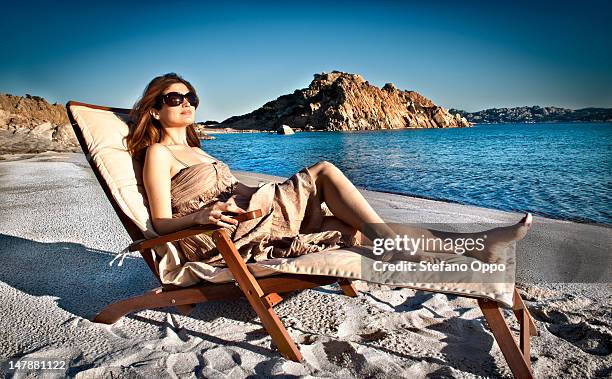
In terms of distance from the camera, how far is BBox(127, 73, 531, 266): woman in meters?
2.66

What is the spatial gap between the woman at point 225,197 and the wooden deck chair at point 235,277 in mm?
150

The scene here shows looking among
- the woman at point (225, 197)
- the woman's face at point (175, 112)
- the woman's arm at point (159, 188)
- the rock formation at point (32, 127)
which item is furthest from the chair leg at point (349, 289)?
the rock formation at point (32, 127)

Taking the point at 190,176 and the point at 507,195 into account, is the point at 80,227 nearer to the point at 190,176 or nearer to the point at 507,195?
the point at 190,176

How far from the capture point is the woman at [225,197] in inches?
105

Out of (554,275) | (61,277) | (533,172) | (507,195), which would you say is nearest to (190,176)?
(61,277)

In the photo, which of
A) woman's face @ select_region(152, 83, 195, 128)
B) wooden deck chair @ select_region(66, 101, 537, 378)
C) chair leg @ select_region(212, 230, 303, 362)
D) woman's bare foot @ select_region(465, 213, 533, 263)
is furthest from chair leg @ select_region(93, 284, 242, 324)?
Answer: woman's bare foot @ select_region(465, 213, 533, 263)

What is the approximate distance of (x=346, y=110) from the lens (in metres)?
82.5

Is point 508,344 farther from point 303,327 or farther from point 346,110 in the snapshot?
point 346,110

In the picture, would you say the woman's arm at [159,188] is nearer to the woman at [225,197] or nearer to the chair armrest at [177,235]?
the woman at [225,197]

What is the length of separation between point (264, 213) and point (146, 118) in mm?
1165

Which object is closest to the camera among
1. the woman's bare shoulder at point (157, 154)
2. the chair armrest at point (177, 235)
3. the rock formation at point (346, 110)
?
the chair armrest at point (177, 235)

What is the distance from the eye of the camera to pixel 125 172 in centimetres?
287

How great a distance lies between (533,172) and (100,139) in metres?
14.8

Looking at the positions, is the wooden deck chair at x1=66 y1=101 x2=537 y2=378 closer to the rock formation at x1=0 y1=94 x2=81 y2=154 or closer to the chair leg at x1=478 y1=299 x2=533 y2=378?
the chair leg at x1=478 y1=299 x2=533 y2=378
